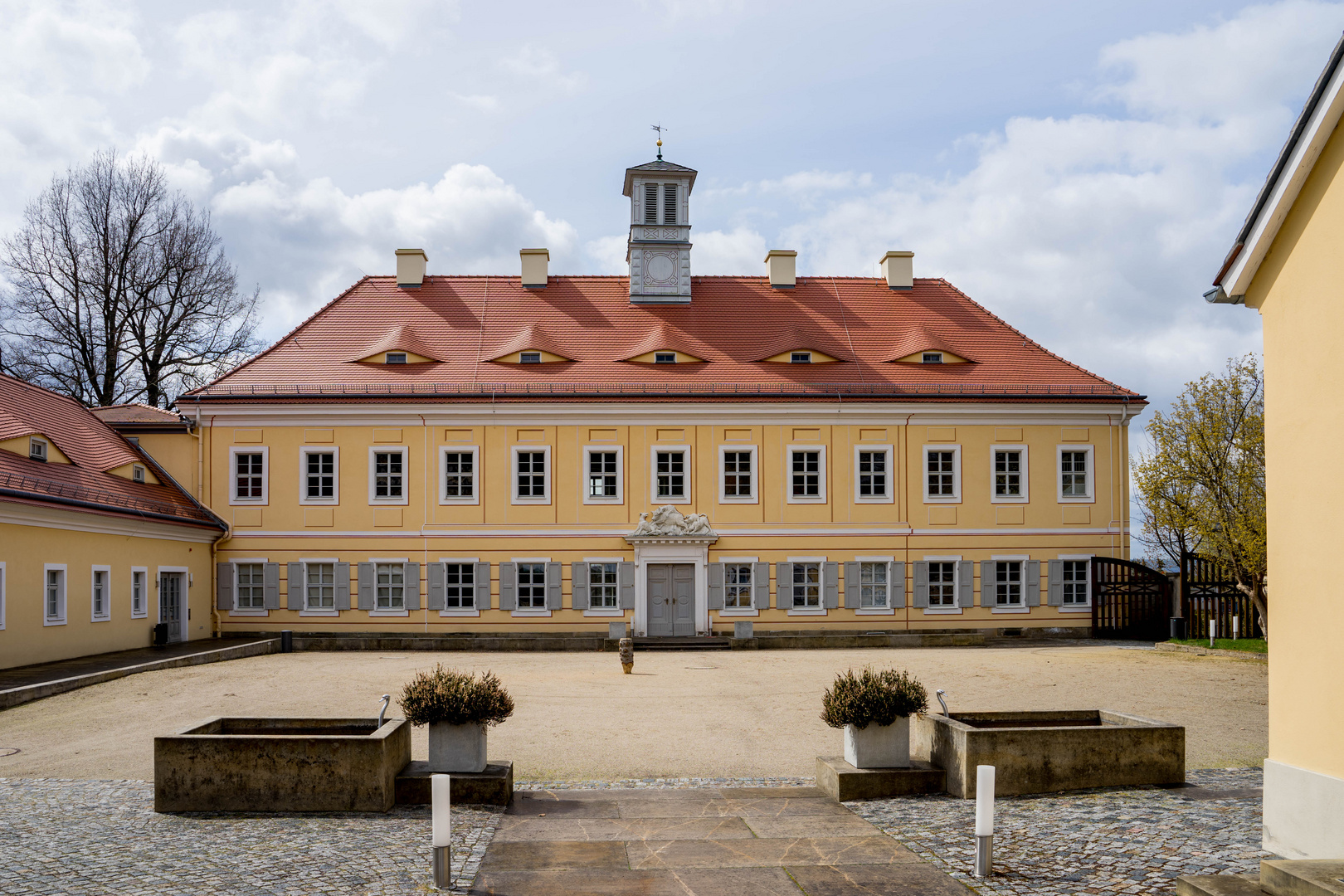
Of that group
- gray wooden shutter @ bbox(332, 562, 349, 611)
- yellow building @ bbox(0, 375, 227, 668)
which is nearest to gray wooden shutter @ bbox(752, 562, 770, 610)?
gray wooden shutter @ bbox(332, 562, 349, 611)

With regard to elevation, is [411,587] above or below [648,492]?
below

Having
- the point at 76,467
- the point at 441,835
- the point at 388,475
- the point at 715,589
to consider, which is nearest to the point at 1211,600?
the point at 715,589

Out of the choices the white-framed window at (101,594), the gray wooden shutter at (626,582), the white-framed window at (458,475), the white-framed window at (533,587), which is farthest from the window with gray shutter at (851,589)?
the white-framed window at (101,594)

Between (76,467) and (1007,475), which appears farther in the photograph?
(1007,475)

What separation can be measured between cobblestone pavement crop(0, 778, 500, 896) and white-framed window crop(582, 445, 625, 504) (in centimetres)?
2076

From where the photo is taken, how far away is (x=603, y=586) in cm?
3084

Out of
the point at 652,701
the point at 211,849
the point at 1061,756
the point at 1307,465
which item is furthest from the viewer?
the point at 652,701

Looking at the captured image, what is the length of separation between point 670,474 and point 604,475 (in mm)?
1874

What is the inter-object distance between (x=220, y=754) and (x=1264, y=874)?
8.15m

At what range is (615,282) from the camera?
36.5 m

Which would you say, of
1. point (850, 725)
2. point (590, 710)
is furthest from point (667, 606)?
point (850, 725)

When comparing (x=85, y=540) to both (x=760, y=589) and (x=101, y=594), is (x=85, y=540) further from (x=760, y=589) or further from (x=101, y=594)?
(x=760, y=589)

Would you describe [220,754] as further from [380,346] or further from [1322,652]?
[380,346]

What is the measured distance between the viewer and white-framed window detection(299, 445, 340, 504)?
3078 cm
